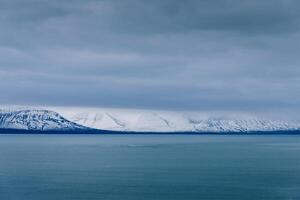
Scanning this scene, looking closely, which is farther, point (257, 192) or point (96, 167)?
point (96, 167)

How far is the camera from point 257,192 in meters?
67.1

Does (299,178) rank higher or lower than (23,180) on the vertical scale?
higher

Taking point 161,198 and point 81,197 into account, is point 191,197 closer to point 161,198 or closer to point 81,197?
point 161,198

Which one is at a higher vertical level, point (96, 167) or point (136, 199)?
point (96, 167)

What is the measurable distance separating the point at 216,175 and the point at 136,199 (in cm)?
2818

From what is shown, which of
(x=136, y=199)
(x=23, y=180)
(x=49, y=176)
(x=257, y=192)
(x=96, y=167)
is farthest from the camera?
(x=96, y=167)

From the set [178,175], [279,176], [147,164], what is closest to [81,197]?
[178,175]

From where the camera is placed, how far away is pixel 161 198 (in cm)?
6309

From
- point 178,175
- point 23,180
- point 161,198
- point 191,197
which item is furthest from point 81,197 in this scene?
point 178,175

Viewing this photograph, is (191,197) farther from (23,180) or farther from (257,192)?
(23,180)

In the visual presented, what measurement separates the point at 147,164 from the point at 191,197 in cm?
4653

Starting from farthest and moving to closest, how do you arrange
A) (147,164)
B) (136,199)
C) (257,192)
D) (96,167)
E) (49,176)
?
(147,164) → (96,167) → (49,176) → (257,192) → (136,199)

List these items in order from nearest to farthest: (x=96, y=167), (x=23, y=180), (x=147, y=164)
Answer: (x=23, y=180), (x=96, y=167), (x=147, y=164)

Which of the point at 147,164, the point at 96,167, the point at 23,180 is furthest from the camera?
the point at 147,164
